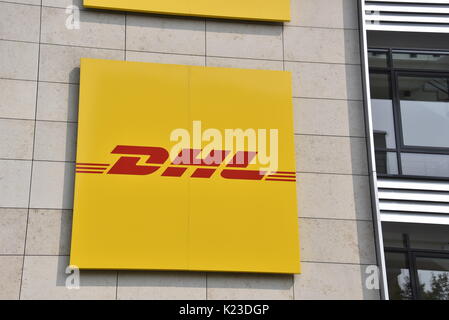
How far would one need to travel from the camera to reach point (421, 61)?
16.3m

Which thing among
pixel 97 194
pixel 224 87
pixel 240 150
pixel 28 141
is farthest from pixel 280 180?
pixel 28 141

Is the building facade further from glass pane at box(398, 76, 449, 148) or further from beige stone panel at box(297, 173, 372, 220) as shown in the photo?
glass pane at box(398, 76, 449, 148)

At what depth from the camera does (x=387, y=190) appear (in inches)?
563

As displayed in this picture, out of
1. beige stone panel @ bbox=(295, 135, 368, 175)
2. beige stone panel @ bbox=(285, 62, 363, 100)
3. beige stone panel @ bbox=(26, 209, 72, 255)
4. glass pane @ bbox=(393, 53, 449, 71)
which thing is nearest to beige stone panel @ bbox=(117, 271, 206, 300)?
beige stone panel @ bbox=(26, 209, 72, 255)

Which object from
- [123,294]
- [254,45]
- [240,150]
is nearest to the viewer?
[123,294]

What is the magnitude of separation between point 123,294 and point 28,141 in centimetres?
314

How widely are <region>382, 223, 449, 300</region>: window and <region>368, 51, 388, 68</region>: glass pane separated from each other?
3.49 meters

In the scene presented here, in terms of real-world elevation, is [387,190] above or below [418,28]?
below

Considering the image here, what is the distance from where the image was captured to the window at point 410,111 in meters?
15.2

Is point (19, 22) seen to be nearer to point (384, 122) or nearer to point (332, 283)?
point (332, 283)

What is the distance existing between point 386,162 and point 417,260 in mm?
2008

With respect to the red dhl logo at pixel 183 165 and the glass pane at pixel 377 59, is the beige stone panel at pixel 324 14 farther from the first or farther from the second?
the red dhl logo at pixel 183 165

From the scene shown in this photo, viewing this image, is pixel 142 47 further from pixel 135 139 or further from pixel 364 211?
pixel 364 211

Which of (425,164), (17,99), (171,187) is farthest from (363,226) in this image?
(17,99)
